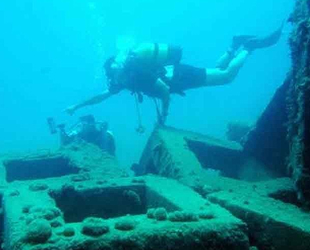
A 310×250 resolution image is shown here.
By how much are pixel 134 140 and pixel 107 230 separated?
42512mm

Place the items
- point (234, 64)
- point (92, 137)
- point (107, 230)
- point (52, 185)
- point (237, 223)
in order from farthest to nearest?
point (234, 64) → point (92, 137) → point (52, 185) → point (237, 223) → point (107, 230)

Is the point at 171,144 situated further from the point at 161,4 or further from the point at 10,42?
the point at 161,4

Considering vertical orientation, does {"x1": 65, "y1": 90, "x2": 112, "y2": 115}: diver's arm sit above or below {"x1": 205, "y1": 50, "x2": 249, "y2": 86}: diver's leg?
below

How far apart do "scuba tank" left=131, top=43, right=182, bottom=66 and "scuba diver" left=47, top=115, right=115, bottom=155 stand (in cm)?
140

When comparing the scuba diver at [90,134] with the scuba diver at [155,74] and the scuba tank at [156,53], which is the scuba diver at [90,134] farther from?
the scuba tank at [156,53]

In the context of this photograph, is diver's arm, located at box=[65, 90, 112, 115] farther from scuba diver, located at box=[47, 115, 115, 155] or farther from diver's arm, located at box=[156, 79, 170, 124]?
diver's arm, located at box=[156, 79, 170, 124]

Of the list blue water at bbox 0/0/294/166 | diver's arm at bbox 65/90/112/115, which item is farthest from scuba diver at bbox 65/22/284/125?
blue water at bbox 0/0/294/166

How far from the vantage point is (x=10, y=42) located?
136250 mm

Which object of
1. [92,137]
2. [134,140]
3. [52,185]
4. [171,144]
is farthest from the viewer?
[134,140]

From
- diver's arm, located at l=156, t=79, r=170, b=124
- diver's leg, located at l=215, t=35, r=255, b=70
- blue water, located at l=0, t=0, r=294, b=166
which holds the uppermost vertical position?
blue water, located at l=0, t=0, r=294, b=166

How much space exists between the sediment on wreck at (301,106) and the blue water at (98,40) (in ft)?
351

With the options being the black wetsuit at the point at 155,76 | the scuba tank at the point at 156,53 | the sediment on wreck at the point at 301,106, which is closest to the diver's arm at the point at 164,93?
the black wetsuit at the point at 155,76

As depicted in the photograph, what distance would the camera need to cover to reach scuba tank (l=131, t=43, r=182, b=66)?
722 centimetres

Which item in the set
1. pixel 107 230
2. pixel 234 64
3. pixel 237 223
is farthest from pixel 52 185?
pixel 234 64
